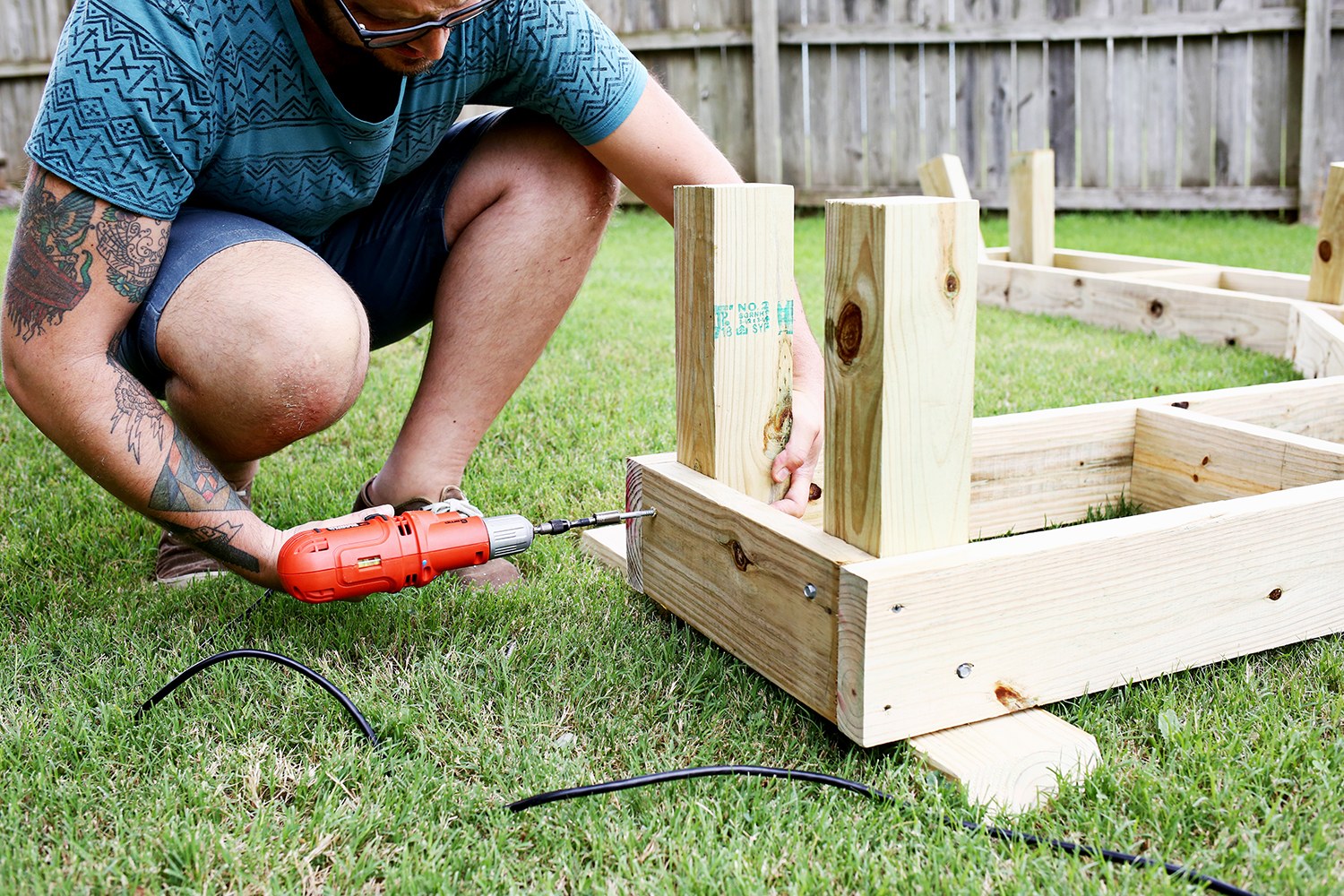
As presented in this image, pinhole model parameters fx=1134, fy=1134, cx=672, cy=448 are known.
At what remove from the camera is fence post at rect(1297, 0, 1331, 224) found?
22.4 feet

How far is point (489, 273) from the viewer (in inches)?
78.9

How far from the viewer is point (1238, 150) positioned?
7305mm

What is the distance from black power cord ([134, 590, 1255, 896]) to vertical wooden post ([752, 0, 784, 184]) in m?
6.81

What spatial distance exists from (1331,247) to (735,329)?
2704 millimetres

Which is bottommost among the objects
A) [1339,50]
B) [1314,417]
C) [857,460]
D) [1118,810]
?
[1118,810]

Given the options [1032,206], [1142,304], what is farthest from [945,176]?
[1142,304]

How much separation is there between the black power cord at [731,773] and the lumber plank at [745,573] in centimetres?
11

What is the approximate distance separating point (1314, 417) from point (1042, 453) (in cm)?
76

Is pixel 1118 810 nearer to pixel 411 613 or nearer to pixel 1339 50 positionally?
pixel 411 613

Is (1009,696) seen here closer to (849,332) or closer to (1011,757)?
(1011,757)

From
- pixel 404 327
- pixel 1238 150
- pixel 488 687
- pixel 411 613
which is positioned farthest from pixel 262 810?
pixel 1238 150

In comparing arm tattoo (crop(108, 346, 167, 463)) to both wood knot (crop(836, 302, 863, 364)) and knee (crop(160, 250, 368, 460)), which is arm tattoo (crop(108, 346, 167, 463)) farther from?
wood knot (crop(836, 302, 863, 364))

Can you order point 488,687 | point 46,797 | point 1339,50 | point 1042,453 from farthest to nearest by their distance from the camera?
1. point 1339,50
2. point 1042,453
3. point 488,687
4. point 46,797

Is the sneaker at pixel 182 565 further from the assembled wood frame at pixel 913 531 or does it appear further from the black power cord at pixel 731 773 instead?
the assembled wood frame at pixel 913 531
